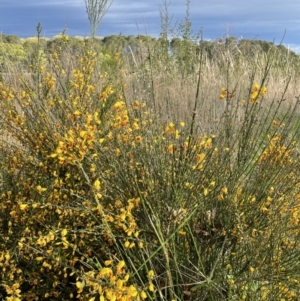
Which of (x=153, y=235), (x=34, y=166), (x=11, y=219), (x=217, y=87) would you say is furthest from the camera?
(x=217, y=87)

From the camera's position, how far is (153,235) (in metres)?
2.66

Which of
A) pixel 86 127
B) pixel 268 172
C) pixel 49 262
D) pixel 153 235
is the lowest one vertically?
pixel 49 262

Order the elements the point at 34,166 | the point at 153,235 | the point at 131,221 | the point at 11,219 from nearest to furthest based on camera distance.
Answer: the point at 131,221, the point at 153,235, the point at 11,219, the point at 34,166

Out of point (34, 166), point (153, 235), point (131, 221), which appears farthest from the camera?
point (34, 166)

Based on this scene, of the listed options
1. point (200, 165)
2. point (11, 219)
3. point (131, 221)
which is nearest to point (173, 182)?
point (200, 165)

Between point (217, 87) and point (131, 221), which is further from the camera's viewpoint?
point (217, 87)

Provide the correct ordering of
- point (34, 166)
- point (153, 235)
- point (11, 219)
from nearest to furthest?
point (153, 235), point (11, 219), point (34, 166)

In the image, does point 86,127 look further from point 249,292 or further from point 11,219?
point 249,292

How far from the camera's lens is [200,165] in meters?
2.75

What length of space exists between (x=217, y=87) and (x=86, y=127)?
22.9ft

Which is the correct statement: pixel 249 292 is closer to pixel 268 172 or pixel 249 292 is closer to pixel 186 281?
pixel 186 281

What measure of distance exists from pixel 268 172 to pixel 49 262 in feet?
4.42

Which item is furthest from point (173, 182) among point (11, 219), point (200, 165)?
point (11, 219)

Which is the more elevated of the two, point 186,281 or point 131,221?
point 131,221
